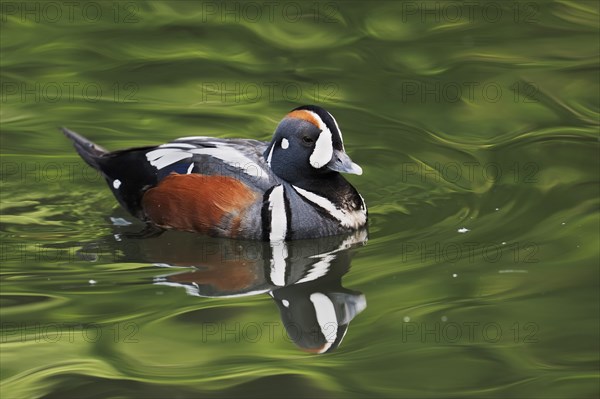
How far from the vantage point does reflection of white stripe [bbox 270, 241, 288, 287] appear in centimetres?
988

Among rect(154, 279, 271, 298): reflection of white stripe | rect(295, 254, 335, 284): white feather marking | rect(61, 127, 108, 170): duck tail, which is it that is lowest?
rect(154, 279, 271, 298): reflection of white stripe

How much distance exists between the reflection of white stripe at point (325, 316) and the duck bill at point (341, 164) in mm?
1352

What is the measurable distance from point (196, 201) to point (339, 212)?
1.19 m

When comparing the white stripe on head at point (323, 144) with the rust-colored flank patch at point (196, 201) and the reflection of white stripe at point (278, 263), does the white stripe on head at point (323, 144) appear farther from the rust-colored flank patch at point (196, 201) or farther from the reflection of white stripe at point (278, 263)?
the reflection of white stripe at point (278, 263)

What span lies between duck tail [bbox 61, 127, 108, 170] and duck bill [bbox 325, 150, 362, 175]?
7.21 feet

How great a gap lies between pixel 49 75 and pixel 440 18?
183 inches

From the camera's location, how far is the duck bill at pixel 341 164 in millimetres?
10586

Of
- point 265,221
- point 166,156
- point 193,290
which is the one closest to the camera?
point 193,290

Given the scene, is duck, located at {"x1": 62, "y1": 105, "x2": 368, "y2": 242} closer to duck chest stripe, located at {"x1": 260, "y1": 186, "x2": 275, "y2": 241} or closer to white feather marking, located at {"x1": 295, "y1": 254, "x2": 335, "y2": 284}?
duck chest stripe, located at {"x1": 260, "y1": 186, "x2": 275, "y2": 241}

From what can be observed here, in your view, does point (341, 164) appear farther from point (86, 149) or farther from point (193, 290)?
point (86, 149)

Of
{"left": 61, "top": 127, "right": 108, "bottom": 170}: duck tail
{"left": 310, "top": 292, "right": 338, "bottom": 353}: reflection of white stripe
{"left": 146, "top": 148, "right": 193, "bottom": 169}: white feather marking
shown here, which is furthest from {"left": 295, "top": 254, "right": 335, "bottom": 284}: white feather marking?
{"left": 61, "top": 127, "right": 108, "bottom": 170}: duck tail

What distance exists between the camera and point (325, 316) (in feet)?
30.3

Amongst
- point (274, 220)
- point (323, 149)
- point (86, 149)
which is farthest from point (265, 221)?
point (86, 149)

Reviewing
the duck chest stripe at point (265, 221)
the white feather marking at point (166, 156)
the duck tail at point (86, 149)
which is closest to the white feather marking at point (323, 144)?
the duck chest stripe at point (265, 221)
